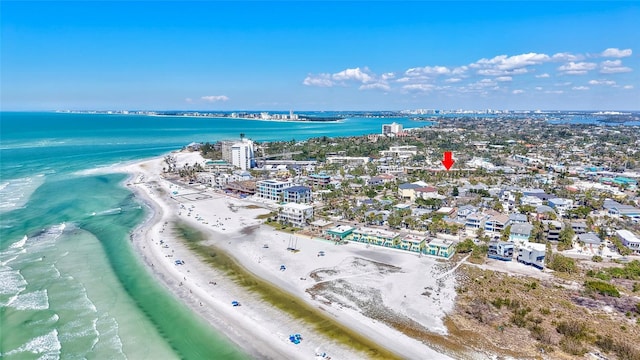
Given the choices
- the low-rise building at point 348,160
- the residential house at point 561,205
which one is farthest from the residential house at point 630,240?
the low-rise building at point 348,160

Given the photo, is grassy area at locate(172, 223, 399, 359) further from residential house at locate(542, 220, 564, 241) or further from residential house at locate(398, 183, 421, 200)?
residential house at locate(398, 183, 421, 200)

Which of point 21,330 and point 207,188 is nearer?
point 21,330

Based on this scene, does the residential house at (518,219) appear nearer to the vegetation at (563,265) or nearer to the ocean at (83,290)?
the vegetation at (563,265)

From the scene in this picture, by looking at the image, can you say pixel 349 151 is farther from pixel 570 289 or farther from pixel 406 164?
pixel 570 289

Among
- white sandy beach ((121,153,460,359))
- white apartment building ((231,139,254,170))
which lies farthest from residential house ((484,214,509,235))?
white apartment building ((231,139,254,170))

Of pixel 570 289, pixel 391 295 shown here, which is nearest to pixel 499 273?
pixel 570 289
